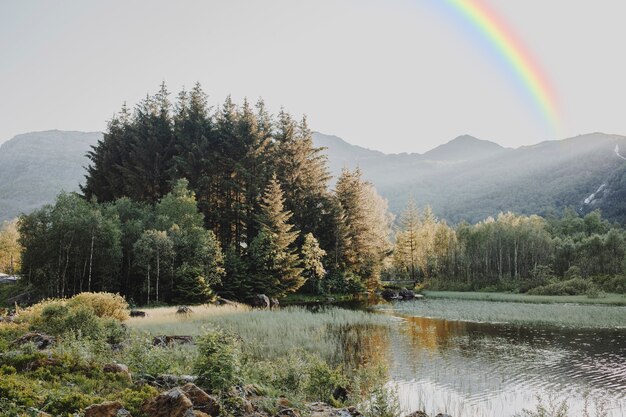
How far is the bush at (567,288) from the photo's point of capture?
56.4m

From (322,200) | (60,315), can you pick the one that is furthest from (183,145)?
(60,315)

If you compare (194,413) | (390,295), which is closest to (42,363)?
(194,413)

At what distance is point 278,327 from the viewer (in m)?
24.9

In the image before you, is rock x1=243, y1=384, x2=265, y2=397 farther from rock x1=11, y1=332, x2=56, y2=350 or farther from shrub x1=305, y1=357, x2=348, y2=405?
rock x1=11, y1=332, x2=56, y2=350

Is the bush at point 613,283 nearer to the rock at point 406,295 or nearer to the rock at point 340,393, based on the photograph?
the rock at point 406,295

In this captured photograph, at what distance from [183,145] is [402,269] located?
54885mm

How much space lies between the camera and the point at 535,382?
15453 millimetres

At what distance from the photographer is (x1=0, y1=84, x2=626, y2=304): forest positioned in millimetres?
39531

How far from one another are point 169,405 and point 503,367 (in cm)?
1454

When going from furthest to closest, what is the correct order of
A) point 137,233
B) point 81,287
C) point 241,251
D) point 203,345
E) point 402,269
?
point 402,269, point 241,251, point 137,233, point 81,287, point 203,345

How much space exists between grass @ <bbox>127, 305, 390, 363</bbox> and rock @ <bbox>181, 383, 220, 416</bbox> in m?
7.66

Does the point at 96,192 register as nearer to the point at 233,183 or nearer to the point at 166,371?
the point at 233,183

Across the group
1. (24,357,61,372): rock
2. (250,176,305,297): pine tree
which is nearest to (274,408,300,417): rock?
(24,357,61,372): rock

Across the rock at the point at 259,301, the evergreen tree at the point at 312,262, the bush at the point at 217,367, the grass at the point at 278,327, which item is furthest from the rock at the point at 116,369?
the evergreen tree at the point at 312,262
